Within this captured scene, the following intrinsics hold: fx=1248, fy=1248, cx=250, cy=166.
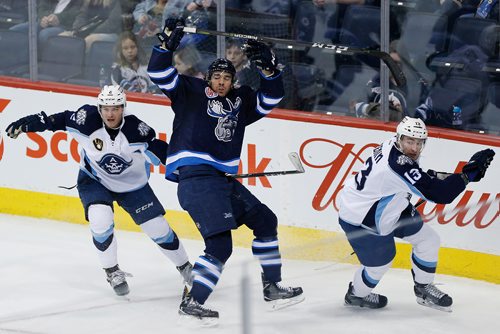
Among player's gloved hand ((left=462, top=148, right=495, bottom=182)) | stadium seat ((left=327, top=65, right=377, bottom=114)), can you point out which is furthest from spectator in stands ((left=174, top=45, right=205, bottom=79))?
player's gloved hand ((left=462, top=148, right=495, bottom=182))

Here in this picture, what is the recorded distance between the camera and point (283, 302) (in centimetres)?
595

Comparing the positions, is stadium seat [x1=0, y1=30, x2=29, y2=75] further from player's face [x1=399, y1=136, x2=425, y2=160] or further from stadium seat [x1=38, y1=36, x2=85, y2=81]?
player's face [x1=399, y1=136, x2=425, y2=160]

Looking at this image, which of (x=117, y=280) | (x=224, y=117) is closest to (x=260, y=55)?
(x=224, y=117)

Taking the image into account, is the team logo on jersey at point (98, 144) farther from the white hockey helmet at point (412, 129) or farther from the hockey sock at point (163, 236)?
the white hockey helmet at point (412, 129)

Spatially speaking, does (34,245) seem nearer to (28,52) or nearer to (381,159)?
(28,52)

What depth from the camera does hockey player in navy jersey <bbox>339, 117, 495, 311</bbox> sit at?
5586mm

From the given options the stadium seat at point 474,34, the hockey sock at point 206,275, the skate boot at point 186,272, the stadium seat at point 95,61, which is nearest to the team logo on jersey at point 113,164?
the skate boot at point 186,272

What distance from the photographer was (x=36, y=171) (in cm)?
764

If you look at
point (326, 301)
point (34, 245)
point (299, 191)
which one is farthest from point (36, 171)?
point (326, 301)

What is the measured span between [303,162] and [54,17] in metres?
1.85

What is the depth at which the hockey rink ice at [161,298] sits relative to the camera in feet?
18.5

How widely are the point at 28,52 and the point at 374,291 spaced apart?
8.89ft

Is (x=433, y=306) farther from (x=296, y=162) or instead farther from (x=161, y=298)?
(x=161, y=298)

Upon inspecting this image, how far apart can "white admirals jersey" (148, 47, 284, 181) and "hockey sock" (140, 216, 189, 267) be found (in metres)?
0.30
